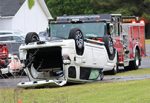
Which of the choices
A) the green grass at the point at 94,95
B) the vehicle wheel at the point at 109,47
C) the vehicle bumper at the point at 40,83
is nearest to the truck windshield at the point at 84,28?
the vehicle wheel at the point at 109,47

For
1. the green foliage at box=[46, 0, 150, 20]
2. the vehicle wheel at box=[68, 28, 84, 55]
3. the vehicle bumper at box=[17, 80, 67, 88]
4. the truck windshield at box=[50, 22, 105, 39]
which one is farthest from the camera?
the green foliage at box=[46, 0, 150, 20]

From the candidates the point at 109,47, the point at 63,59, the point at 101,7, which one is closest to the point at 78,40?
the point at 63,59

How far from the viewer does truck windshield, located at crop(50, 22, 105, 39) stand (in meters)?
21.8

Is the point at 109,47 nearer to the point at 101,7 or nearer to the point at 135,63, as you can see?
the point at 135,63

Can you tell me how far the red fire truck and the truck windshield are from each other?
2.66ft

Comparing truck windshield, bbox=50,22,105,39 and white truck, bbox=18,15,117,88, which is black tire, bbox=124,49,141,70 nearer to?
truck windshield, bbox=50,22,105,39

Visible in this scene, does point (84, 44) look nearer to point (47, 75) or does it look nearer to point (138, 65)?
point (47, 75)

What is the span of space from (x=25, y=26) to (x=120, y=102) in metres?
46.0

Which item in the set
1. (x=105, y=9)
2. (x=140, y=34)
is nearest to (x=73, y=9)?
(x=105, y=9)

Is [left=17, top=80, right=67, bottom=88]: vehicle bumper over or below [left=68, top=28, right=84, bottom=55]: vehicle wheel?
below

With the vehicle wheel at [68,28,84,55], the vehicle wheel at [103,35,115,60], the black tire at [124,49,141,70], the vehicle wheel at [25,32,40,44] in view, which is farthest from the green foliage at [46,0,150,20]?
the vehicle wheel at [68,28,84,55]

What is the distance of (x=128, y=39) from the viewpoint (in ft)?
84.5

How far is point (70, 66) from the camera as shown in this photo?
56.7ft

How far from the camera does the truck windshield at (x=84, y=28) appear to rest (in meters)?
21.8
